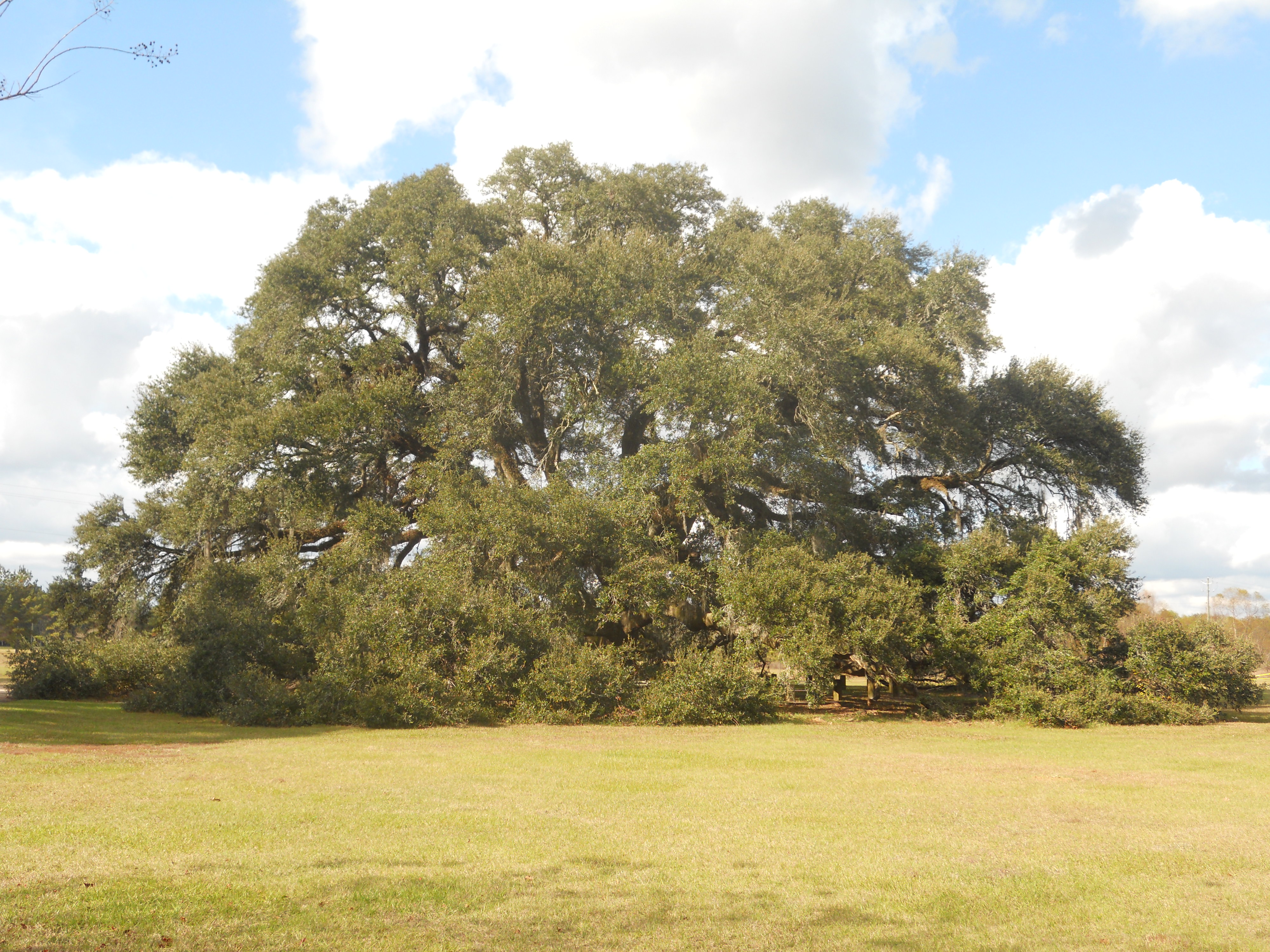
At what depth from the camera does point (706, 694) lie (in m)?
21.9

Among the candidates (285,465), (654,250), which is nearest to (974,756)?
(654,250)

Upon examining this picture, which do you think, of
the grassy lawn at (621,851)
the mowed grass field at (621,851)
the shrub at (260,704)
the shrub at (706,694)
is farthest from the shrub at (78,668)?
the shrub at (706,694)

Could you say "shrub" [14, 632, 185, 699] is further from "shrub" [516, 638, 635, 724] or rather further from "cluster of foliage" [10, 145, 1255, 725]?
"shrub" [516, 638, 635, 724]

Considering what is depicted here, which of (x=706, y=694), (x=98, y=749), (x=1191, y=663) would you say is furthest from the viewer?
(x=1191, y=663)

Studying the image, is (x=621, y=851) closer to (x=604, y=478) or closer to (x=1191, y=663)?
(x=604, y=478)

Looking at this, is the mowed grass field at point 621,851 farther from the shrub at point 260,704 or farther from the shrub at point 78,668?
the shrub at point 78,668

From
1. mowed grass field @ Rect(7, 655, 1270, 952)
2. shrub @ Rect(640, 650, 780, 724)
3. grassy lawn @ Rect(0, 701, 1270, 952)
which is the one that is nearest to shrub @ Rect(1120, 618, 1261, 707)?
grassy lawn @ Rect(0, 701, 1270, 952)

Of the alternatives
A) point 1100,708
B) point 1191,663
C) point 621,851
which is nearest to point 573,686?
point 621,851

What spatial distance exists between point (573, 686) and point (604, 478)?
6.58 metres

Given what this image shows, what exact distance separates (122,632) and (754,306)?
77.7 ft

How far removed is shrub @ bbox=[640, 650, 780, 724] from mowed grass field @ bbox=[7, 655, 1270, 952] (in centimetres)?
570

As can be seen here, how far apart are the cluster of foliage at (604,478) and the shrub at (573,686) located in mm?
96

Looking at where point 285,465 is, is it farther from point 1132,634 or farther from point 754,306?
point 1132,634

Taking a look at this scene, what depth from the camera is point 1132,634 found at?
22.9m
